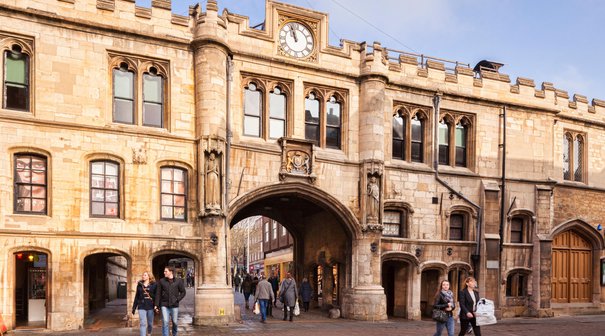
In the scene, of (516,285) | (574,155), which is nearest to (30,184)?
(516,285)

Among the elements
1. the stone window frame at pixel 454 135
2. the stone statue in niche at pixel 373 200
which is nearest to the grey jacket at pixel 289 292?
the stone statue in niche at pixel 373 200

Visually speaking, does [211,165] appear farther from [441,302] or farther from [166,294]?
[441,302]

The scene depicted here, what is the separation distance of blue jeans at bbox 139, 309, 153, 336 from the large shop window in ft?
19.1

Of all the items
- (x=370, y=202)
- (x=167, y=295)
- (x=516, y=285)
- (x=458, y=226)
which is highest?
(x=370, y=202)

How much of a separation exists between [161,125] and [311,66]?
6.18 meters

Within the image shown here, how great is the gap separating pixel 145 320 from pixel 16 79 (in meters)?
8.97

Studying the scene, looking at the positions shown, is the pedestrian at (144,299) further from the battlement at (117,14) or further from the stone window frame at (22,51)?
the battlement at (117,14)

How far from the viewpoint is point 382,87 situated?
23.3m

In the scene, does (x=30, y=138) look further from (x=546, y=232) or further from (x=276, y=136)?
(x=546, y=232)

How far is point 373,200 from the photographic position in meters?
22.7

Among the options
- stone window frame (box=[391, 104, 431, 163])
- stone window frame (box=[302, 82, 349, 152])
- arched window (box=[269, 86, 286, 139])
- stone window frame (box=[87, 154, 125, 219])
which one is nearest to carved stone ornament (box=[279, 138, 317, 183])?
arched window (box=[269, 86, 286, 139])

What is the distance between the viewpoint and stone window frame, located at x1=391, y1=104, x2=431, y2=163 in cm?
2461

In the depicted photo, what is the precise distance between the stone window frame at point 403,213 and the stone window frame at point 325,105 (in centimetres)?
306

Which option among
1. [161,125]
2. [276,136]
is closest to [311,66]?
[276,136]
